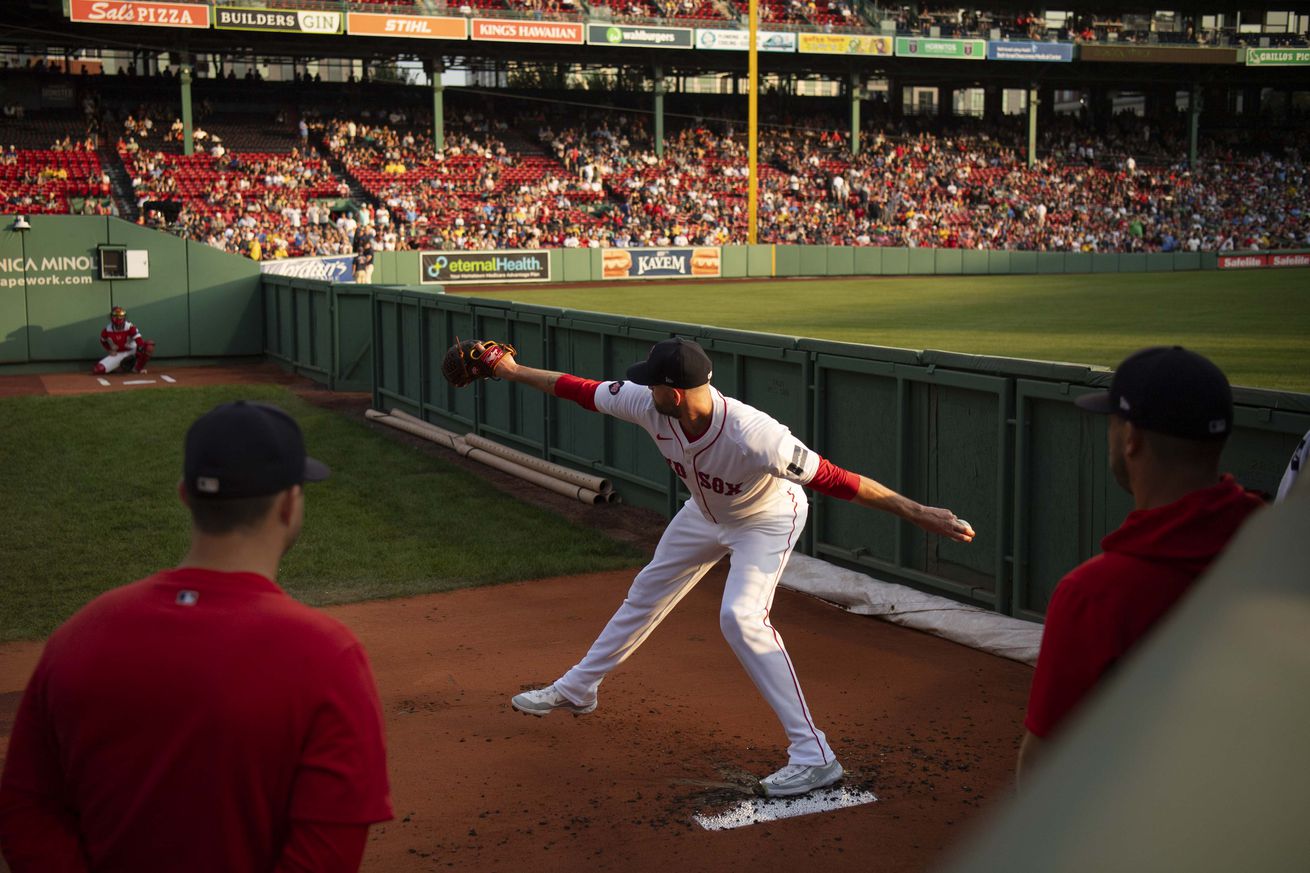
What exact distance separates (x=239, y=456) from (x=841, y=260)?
148ft

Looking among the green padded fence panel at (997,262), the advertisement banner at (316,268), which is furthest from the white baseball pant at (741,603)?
the green padded fence panel at (997,262)

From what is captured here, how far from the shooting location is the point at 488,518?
1212 cm

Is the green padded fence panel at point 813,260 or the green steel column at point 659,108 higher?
the green steel column at point 659,108

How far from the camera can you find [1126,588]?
2518 millimetres

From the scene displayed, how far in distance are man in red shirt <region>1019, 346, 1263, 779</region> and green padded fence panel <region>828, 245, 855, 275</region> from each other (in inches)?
1742

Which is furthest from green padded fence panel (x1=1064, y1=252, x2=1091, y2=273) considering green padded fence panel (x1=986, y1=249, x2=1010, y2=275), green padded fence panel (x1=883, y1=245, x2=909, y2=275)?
green padded fence panel (x1=883, y1=245, x2=909, y2=275)

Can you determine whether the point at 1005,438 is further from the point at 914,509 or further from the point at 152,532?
the point at 152,532

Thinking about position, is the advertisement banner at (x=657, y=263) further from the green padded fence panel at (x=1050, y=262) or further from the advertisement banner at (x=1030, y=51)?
the advertisement banner at (x=1030, y=51)

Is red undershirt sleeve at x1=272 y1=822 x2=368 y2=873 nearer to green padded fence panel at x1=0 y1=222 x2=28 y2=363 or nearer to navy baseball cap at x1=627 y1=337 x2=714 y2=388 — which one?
navy baseball cap at x1=627 y1=337 x2=714 y2=388

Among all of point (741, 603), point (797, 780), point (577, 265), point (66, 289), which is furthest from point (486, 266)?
point (797, 780)

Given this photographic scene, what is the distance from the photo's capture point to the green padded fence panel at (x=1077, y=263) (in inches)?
1909

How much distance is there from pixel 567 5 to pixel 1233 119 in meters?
35.9

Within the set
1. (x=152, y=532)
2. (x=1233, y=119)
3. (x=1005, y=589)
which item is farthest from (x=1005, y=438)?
(x=1233, y=119)

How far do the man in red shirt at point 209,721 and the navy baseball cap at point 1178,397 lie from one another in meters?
1.67
